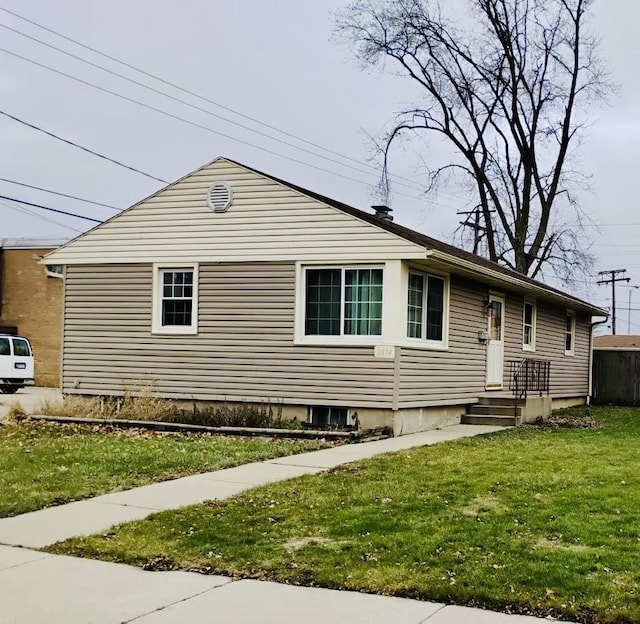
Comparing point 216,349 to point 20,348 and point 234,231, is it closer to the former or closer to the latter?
point 234,231

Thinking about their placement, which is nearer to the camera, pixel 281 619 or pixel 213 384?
pixel 281 619

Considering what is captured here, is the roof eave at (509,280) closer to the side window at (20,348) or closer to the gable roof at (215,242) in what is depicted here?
the gable roof at (215,242)

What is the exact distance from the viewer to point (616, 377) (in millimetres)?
29547

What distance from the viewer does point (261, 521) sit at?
7812 millimetres

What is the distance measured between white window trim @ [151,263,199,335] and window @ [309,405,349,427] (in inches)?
117

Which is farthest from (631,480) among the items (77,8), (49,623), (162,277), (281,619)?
(77,8)

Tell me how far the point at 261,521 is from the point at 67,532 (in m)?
1.68

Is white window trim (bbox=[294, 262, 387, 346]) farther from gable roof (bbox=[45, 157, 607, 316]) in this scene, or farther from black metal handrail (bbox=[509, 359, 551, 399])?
black metal handrail (bbox=[509, 359, 551, 399])

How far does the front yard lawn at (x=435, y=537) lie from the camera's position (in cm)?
577

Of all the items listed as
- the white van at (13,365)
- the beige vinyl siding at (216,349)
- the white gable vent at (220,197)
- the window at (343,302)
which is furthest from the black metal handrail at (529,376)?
the white van at (13,365)

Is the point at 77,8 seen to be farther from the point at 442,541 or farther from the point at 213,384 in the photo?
the point at 442,541

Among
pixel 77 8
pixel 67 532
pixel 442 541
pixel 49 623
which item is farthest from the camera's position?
pixel 77 8

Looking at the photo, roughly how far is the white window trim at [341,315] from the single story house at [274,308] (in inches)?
0.9

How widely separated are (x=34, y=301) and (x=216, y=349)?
18.9 meters
